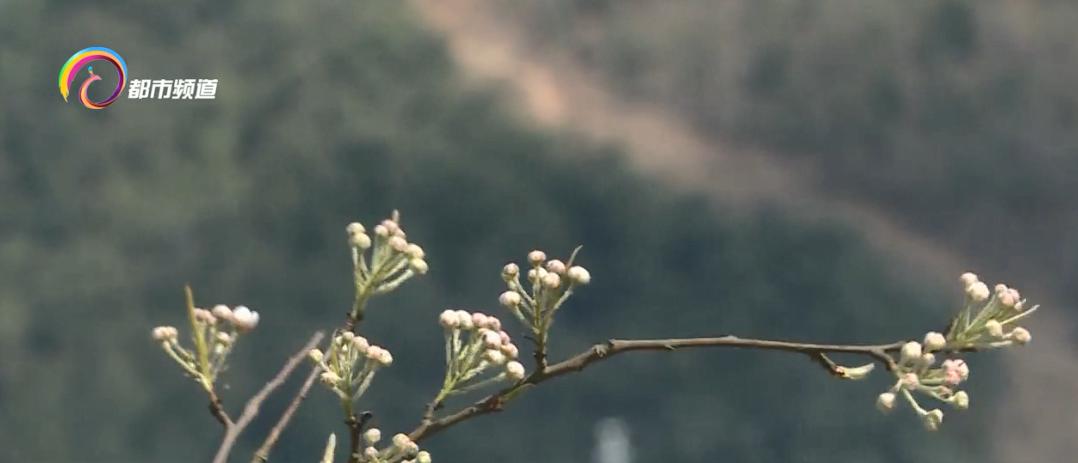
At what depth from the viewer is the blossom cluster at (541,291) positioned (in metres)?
0.45

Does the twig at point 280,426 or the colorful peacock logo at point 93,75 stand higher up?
the colorful peacock logo at point 93,75

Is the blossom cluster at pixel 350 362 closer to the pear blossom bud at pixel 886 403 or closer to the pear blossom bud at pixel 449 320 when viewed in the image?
the pear blossom bud at pixel 449 320

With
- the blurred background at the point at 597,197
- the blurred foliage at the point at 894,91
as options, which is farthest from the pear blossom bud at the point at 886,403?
the blurred foliage at the point at 894,91

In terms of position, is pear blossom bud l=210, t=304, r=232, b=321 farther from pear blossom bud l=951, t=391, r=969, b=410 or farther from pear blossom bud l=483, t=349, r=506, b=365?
pear blossom bud l=951, t=391, r=969, b=410

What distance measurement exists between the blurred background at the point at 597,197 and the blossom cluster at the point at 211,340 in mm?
6868

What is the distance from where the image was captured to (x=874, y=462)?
766cm

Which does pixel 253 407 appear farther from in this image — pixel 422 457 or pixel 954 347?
pixel 954 347

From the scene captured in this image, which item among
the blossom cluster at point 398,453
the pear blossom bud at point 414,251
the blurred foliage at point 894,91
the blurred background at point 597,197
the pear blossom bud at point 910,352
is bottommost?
the blossom cluster at point 398,453

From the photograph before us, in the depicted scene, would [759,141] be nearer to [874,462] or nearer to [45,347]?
[874,462]

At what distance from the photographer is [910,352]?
423mm

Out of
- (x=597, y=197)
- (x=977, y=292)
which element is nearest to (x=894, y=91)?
(x=597, y=197)

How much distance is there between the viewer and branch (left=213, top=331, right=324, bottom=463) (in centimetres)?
44

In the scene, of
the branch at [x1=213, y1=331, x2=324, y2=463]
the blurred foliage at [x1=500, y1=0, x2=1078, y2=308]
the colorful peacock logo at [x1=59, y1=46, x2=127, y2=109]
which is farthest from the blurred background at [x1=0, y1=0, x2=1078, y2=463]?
the branch at [x1=213, y1=331, x2=324, y2=463]

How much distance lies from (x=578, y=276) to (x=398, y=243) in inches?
2.0
